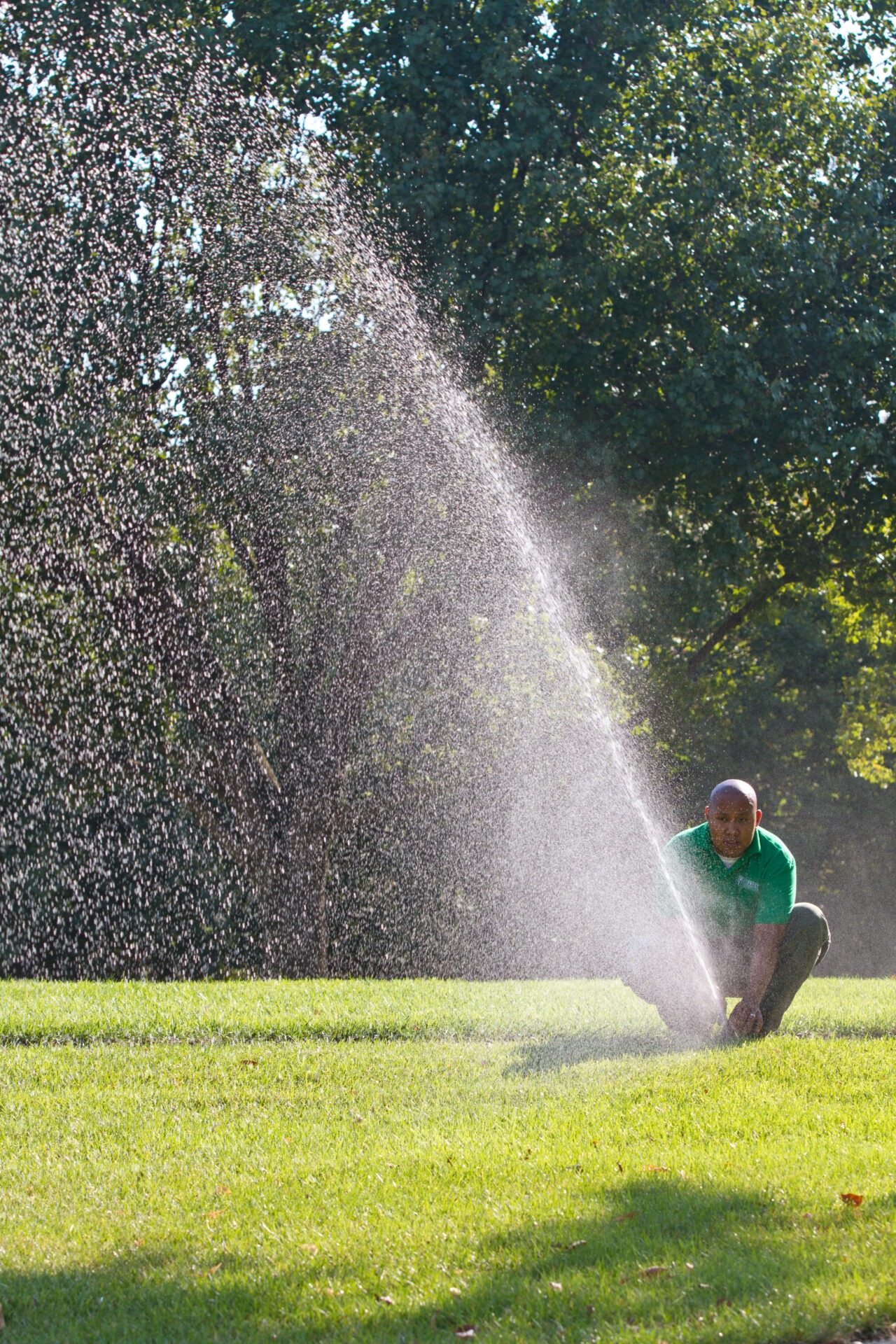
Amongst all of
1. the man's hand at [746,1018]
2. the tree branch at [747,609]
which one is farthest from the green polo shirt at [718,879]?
the tree branch at [747,609]

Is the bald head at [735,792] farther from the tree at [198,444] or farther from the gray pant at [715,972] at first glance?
the tree at [198,444]

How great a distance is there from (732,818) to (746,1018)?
0.99 m

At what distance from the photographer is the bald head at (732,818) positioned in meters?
6.36

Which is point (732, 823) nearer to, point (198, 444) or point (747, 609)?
point (198, 444)

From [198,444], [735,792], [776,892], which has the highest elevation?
[735,792]

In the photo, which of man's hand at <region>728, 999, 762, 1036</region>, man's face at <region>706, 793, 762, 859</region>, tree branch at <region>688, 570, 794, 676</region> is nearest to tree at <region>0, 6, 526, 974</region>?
tree branch at <region>688, 570, 794, 676</region>

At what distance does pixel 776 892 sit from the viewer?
20.9 ft

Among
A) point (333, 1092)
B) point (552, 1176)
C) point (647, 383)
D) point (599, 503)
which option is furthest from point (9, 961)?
point (552, 1176)

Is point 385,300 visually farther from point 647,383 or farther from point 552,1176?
point 552,1176

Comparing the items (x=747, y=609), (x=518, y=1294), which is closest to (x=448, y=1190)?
(x=518, y=1294)

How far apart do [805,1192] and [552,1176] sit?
29.7 inches

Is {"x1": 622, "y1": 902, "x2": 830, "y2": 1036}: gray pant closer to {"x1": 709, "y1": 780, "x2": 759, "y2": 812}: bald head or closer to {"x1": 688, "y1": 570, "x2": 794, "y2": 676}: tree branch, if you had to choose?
{"x1": 709, "y1": 780, "x2": 759, "y2": 812}: bald head

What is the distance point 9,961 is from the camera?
746 inches

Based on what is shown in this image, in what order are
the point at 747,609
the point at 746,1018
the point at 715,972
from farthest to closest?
the point at 747,609, the point at 715,972, the point at 746,1018
